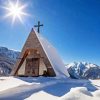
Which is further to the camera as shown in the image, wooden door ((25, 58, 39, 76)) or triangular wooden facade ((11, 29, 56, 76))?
wooden door ((25, 58, 39, 76))

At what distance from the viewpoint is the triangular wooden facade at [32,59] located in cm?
1636

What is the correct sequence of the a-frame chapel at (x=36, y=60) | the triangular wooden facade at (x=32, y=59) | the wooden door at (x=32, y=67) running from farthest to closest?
the wooden door at (x=32, y=67) < the triangular wooden facade at (x=32, y=59) < the a-frame chapel at (x=36, y=60)

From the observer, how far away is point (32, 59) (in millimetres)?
17344

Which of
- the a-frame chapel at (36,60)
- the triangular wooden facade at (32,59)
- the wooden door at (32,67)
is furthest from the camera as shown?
the wooden door at (32,67)

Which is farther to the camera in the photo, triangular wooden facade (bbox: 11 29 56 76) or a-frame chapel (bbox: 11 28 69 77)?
triangular wooden facade (bbox: 11 29 56 76)

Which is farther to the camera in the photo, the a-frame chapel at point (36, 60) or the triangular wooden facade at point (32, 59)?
the triangular wooden facade at point (32, 59)

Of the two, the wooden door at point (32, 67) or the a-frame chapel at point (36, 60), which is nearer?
the a-frame chapel at point (36, 60)

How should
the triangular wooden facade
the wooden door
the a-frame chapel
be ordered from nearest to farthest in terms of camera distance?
the a-frame chapel → the triangular wooden facade → the wooden door

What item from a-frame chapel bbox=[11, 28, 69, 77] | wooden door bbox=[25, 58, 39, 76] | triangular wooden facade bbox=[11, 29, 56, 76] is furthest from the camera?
wooden door bbox=[25, 58, 39, 76]

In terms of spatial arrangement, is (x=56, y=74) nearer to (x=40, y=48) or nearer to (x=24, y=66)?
(x=40, y=48)

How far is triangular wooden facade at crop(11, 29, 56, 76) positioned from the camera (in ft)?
53.7

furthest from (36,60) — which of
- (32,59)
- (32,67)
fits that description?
(32,67)

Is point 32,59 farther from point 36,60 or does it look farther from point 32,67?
point 32,67

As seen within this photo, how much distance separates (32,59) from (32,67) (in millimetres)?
677
